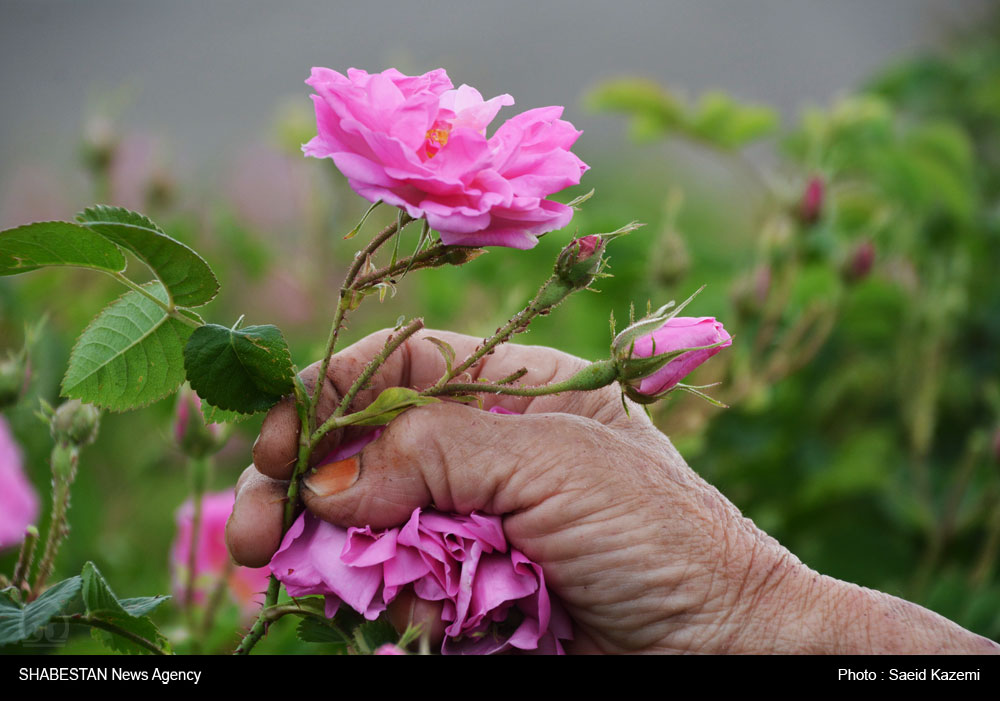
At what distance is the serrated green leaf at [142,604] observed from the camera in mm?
565

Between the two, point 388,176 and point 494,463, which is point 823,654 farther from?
point 388,176

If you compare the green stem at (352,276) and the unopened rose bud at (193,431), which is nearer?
the green stem at (352,276)

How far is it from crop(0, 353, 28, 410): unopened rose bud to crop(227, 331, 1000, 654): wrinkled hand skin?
222 mm

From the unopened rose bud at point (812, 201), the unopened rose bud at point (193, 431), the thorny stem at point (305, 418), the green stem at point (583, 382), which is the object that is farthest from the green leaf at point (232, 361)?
the unopened rose bud at point (812, 201)

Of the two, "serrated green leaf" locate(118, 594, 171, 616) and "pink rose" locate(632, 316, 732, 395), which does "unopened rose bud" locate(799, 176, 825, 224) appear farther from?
"serrated green leaf" locate(118, 594, 171, 616)

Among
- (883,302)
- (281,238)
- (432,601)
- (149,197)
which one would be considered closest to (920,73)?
(883,302)

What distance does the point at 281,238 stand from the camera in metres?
1.84

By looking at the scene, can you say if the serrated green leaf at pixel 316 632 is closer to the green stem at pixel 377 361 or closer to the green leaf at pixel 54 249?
the green stem at pixel 377 361

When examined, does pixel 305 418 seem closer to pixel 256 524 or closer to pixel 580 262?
pixel 256 524

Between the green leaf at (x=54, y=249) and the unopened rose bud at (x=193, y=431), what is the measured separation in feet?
0.75

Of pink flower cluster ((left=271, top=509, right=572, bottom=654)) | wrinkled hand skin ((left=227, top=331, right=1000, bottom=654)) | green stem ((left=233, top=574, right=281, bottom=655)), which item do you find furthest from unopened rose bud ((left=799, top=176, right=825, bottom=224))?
green stem ((left=233, top=574, right=281, bottom=655))

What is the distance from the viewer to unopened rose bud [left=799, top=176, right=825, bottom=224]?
1.14 meters

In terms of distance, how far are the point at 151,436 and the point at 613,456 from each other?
886 millimetres

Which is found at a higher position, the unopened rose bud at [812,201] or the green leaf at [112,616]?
the unopened rose bud at [812,201]
